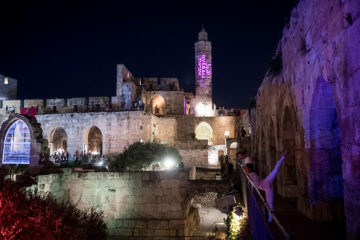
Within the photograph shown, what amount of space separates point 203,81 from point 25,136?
2231 centimetres

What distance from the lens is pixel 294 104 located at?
20.3ft

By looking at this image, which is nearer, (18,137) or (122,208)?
(18,137)

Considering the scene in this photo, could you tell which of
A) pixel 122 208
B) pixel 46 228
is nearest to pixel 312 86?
pixel 46 228

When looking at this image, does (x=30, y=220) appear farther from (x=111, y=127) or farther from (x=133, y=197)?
(x=111, y=127)

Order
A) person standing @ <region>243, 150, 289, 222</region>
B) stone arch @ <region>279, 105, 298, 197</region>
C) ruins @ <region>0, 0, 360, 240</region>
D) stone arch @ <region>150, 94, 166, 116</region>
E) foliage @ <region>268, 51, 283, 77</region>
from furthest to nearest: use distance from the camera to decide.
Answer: stone arch @ <region>150, 94, 166, 116</region> → foliage @ <region>268, 51, 283, 77</region> → stone arch @ <region>279, 105, 298, 197</region> → person standing @ <region>243, 150, 289, 222</region> → ruins @ <region>0, 0, 360, 240</region>

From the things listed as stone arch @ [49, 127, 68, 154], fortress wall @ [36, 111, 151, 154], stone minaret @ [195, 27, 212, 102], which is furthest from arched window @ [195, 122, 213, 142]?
stone arch @ [49, 127, 68, 154]

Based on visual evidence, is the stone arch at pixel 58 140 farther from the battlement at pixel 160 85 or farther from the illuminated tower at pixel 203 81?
the illuminated tower at pixel 203 81

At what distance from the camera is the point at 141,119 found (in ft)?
79.6

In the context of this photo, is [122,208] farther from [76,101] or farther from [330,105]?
[76,101]

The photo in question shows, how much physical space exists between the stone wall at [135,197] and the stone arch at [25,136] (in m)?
1.43

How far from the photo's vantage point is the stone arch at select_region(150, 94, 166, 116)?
106 ft

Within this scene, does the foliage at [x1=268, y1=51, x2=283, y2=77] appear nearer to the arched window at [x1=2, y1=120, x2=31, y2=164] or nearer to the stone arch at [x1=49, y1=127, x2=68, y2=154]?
the arched window at [x1=2, y1=120, x2=31, y2=164]

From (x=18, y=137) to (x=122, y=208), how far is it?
5.64 m

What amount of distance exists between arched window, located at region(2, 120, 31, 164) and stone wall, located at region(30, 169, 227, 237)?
187 centimetres
